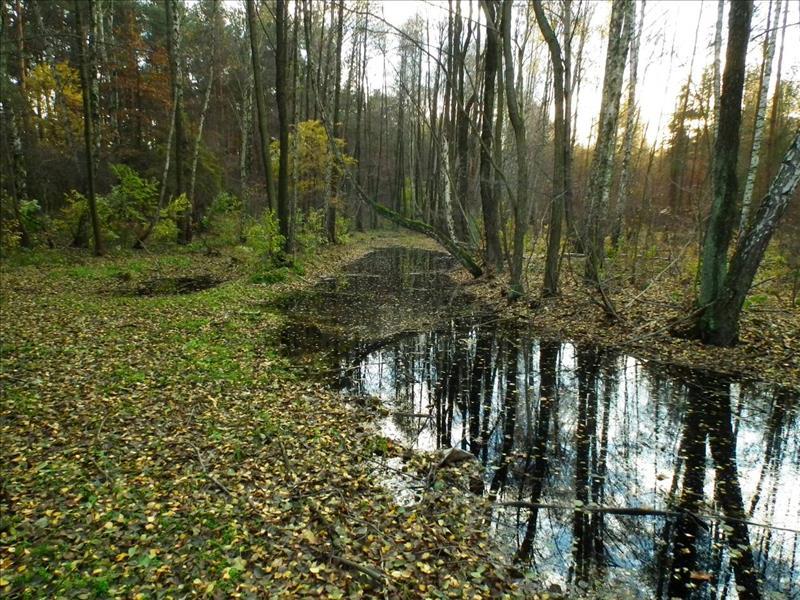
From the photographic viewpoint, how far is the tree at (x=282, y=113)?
48.9ft

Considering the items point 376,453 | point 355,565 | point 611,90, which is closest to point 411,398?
point 376,453

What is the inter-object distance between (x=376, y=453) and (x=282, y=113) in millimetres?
13486

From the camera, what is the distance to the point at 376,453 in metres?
5.30

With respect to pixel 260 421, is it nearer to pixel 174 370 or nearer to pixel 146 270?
pixel 174 370

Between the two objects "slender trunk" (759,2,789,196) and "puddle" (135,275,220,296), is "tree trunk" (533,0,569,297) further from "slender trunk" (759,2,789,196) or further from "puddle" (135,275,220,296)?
"slender trunk" (759,2,789,196)

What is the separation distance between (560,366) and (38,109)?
22.1 metres

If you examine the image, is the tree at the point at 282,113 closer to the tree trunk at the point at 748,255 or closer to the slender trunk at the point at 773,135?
the tree trunk at the point at 748,255

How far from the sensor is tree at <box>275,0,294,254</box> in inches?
587

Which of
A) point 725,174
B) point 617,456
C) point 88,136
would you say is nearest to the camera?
point 617,456

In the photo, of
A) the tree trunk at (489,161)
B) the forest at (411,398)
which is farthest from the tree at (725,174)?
the tree trunk at (489,161)

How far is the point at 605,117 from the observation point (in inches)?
455

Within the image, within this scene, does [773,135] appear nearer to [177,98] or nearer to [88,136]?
[177,98]

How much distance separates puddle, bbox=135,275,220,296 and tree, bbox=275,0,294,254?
9.71 feet

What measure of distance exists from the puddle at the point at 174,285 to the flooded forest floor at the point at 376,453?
2.33 meters
